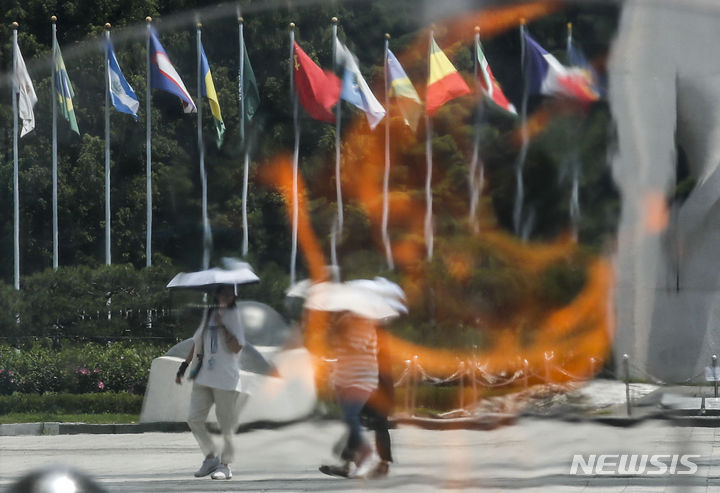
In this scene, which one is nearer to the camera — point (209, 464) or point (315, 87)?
point (315, 87)

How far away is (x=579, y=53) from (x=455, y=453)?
0.67m

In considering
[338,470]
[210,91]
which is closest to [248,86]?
[210,91]

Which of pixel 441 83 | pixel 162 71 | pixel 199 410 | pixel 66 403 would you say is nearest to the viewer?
pixel 441 83

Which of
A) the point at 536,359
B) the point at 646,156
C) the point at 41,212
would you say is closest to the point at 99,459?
the point at 41,212

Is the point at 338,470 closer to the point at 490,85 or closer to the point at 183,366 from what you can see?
the point at 183,366

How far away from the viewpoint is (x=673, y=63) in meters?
2.12

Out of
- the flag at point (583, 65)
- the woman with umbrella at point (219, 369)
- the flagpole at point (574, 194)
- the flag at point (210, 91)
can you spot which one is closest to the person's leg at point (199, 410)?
the woman with umbrella at point (219, 369)

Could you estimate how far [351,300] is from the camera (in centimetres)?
225

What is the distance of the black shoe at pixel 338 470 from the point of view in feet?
7.80

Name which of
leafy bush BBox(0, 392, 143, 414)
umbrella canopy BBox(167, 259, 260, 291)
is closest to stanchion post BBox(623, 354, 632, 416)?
umbrella canopy BBox(167, 259, 260, 291)

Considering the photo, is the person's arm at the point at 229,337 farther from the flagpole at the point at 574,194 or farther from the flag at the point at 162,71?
the flagpole at the point at 574,194

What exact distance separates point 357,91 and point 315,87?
0.06 m

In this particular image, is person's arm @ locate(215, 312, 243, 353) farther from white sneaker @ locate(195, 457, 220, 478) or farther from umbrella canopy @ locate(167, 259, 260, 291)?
white sneaker @ locate(195, 457, 220, 478)

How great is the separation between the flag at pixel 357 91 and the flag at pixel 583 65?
0.29 m
